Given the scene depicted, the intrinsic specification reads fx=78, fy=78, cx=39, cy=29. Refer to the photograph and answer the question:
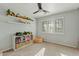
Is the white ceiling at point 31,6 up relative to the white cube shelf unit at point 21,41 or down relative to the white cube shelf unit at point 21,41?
up

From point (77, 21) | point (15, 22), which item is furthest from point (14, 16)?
point (77, 21)

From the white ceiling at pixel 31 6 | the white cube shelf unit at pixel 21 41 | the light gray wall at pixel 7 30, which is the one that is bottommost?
the white cube shelf unit at pixel 21 41

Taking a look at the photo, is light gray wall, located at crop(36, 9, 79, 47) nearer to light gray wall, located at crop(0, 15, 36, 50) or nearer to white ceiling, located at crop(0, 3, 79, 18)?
white ceiling, located at crop(0, 3, 79, 18)

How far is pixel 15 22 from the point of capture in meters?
2.75

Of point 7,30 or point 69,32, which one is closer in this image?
point 7,30

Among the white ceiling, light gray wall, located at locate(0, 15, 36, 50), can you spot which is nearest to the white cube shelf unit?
light gray wall, located at locate(0, 15, 36, 50)

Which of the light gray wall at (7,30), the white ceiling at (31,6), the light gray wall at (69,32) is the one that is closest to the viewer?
the white ceiling at (31,6)

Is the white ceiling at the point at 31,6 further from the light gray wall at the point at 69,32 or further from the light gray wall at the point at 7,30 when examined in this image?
the light gray wall at the point at 69,32

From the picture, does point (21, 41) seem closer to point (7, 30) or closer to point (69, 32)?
point (7, 30)

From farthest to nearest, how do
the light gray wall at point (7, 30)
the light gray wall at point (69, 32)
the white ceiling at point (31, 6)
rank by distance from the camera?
the light gray wall at point (69, 32)
the light gray wall at point (7, 30)
the white ceiling at point (31, 6)

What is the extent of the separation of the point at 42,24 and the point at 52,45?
1112 millimetres

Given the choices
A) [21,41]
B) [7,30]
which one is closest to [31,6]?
[7,30]

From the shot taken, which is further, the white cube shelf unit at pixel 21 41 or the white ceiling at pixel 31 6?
the white cube shelf unit at pixel 21 41

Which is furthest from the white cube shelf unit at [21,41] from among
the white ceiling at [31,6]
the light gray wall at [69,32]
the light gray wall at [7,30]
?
the white ceiling at [31,6]
